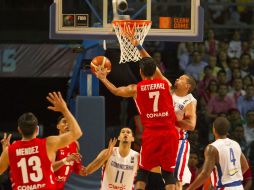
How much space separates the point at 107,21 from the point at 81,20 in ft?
1.27

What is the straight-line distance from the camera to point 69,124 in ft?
24.1

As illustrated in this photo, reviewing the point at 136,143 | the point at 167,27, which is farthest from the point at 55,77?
the point at 167,27

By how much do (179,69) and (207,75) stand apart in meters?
1.06

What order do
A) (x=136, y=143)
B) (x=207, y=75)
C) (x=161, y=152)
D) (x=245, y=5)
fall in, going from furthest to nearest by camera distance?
(x=245, y=5) → (x=207, y=75) → (x=136, y=143) → (x=161, y=152)

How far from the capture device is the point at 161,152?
28.5ft

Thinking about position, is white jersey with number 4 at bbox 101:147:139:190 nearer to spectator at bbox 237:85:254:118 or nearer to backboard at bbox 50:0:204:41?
backboard at bbox 50:0:204:41

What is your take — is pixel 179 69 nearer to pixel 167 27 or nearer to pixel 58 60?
pixel 58 60

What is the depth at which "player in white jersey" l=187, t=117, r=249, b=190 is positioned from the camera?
910 cm

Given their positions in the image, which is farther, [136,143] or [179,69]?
[179,69]

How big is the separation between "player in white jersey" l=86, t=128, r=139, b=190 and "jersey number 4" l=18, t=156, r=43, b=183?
2.98 m

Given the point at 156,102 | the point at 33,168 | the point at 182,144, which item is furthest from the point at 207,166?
the point at 33,168

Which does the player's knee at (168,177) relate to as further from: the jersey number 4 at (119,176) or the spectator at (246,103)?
the spectator at (246,103)

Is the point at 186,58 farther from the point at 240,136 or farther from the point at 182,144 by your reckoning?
the point at 182,144

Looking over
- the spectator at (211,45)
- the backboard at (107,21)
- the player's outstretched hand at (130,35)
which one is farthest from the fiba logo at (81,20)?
the spectator at (211,45)
